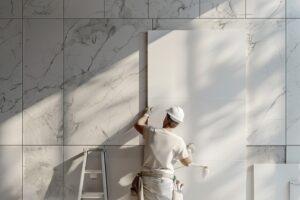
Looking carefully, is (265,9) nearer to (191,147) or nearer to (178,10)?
(178,10)

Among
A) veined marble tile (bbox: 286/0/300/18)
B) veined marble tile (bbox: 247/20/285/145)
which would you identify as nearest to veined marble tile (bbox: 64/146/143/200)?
veined marble tile (bbox: 247/20/285/145)

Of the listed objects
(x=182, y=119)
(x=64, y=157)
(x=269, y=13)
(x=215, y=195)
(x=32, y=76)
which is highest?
(x=269, y=13)

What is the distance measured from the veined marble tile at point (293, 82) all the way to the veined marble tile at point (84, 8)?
1.80 m

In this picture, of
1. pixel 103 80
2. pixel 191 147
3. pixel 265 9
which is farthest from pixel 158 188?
pixel 265 9

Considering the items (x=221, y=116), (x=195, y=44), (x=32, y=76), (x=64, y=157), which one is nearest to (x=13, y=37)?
(x=32, y=76)

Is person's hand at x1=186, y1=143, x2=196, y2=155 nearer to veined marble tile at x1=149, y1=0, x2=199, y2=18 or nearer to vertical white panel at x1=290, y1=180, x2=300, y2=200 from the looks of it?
vertical white panel at x1=290, y1=180, x2=300, y2=200

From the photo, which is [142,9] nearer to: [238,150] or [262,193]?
[238,150]

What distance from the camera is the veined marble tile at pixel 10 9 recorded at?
4.25 meters

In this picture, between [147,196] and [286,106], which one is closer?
[147,196]

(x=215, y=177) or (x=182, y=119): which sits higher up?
(x=182, y=119)

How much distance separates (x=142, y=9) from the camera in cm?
423

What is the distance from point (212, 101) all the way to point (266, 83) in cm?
54

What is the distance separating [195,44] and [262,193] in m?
1.54

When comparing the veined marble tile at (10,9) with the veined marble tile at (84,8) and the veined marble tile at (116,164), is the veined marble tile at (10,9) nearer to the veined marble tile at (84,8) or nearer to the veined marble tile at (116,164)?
the veined marble tile at (84,8)
